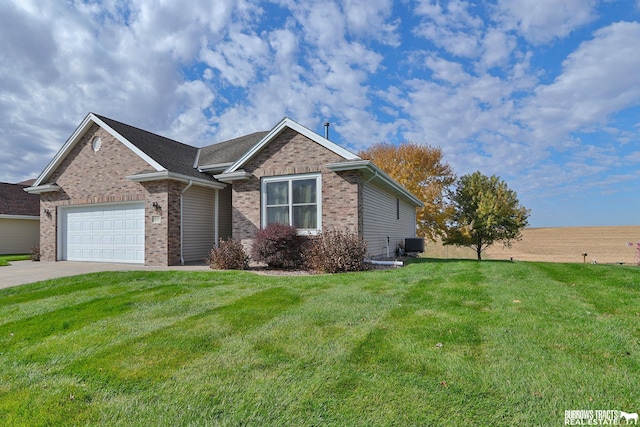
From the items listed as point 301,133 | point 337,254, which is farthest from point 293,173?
point 337,254

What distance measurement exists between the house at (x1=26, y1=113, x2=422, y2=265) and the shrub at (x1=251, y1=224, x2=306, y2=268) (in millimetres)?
834

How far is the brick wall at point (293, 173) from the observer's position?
35.9 ft

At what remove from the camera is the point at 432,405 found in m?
2.52

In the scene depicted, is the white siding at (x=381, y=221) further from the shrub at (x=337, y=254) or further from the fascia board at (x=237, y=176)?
the fascia board at (x=237, y=176)

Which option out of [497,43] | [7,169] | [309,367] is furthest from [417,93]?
[7,169]

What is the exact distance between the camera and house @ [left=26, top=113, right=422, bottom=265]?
11.4m

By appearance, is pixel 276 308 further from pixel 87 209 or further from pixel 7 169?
pixel 7 169

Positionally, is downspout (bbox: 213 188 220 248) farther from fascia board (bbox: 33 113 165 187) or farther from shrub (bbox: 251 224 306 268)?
shrub (bbox: 251 224 306 268)

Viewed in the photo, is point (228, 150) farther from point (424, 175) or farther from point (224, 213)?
point (424, 175)

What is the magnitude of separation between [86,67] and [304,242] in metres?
10.9

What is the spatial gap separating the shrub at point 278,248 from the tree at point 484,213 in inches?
647

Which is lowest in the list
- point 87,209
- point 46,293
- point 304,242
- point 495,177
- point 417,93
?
point 46,293

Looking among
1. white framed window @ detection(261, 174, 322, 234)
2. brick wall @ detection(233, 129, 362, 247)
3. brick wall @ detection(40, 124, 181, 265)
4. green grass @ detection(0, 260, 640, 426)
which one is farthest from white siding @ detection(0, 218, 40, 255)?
green grass @ detection(0, 260, 640, 426)

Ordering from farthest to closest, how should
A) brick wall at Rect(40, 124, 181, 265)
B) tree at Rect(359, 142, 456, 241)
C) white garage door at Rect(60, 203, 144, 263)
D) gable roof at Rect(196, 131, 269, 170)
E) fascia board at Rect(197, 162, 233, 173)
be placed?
tree at Rect(359, 142, 456, 241), gable roof at Rect(196, 131, 269, 170), fascia board at Rect(197, 162, 233, 173), white garage door at Rect(60, 203, 144, 263), brick wall at Rect(40, 124, 181, 265)
